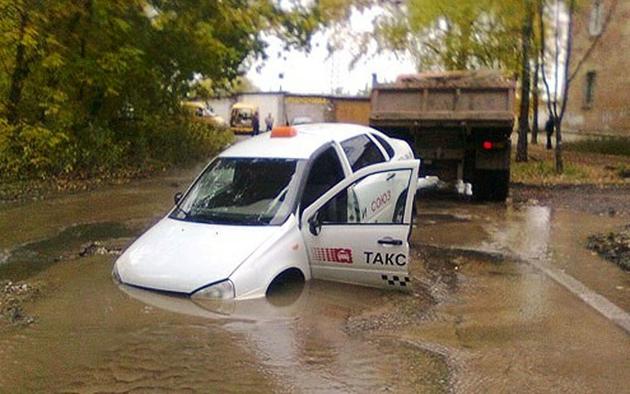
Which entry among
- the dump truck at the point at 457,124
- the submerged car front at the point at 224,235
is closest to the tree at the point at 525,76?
the dump truck at the point at 457,124

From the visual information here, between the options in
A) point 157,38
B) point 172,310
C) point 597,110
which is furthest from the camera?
point 597,110

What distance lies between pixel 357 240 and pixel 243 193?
1.25 metres

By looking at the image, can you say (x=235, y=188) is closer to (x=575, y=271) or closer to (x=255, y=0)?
(x=575, y=271)

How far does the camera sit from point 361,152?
24.8 feet

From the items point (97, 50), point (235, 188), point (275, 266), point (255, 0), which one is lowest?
point (275, 266)

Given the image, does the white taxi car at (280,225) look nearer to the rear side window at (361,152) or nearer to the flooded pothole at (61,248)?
the rear side window at (361,152)

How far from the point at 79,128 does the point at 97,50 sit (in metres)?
1.98

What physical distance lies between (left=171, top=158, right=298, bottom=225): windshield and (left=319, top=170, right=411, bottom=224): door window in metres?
0.43

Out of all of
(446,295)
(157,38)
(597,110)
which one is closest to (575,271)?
(446,295)

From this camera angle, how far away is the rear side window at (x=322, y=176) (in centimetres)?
639

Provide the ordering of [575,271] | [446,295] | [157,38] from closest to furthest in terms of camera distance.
A: [446,295] → [575,271] → [157,38]

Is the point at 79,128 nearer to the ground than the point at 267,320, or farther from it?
farther from it

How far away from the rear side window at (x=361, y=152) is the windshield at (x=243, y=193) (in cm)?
89

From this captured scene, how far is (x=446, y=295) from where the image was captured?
21.4ft
